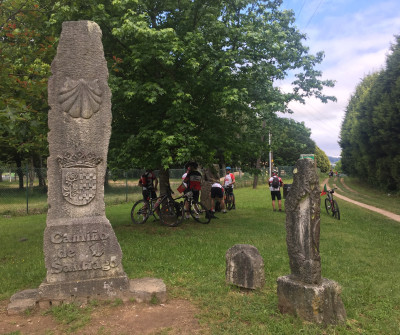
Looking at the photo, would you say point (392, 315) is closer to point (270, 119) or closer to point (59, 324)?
point (59, 324)

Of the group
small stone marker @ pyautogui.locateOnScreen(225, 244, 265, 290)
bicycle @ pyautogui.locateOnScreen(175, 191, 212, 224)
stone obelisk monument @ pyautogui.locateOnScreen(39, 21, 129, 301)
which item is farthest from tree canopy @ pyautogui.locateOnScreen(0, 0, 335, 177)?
small stone marker @ pyautogui.locateOnScreen(225, 244, 265, 290)

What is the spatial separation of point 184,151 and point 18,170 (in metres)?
10.8

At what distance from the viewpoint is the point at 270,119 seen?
947 centimetres

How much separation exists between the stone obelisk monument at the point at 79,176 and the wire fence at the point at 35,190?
546cm

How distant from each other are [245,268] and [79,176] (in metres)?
2.79

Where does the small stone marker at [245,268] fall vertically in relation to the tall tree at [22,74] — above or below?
below

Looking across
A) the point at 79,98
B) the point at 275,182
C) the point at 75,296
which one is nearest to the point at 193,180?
the point at 275,182

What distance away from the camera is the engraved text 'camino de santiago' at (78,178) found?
466cm

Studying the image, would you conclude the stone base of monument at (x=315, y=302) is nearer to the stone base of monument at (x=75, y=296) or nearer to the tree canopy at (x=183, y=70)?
the stone base of monument at (x=75, y=296)

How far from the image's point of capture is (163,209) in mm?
10234

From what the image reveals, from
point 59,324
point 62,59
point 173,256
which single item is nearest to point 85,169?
point 62,59

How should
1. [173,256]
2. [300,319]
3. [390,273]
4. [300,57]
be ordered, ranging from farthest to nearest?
[300,57] < [173,256] < [390,273] < [300,319]

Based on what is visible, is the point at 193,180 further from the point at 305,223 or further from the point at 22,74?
the point at 305,223

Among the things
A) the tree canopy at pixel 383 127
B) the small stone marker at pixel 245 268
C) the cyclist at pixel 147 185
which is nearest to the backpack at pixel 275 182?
the cyclist at pixel 147 185
